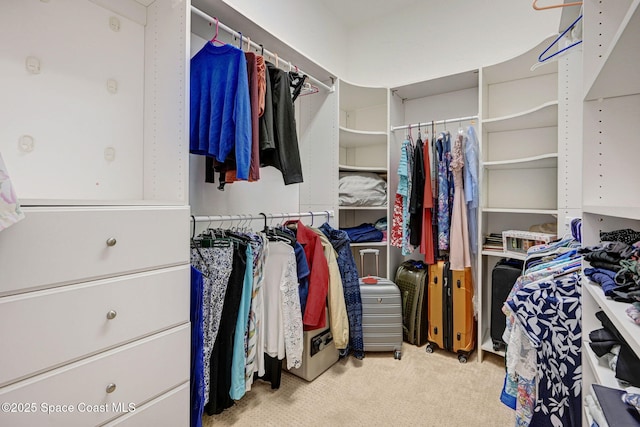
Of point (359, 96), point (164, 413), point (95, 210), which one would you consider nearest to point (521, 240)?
point (359, 96)

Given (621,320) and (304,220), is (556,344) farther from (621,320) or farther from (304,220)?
(304,220)

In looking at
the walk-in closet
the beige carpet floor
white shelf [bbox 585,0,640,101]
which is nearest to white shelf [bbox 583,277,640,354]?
the walk-in closet

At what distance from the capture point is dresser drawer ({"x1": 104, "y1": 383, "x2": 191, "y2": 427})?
3.57 feet

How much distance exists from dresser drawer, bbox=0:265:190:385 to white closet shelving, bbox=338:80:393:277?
1.87 metres

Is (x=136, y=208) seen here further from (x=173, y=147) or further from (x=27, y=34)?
(x=27, y=34)

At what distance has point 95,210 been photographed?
3.30 ft

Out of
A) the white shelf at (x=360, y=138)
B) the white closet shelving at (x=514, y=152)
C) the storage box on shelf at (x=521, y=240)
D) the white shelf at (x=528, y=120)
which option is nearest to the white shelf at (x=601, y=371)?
the storage box on shelf at (x=521, y=240)

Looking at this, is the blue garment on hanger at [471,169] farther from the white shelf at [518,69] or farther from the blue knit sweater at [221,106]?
the blue knit sweater at [221,106]

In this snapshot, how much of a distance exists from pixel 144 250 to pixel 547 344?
1.50 meters

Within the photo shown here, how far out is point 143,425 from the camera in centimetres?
113

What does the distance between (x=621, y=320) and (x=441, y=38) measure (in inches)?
113

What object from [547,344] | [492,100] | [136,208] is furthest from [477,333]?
[136,208]

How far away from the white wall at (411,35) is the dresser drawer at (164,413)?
219cm

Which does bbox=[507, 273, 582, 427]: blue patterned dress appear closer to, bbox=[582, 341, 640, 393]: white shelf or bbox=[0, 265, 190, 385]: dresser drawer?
bbox=[582, 341, 640, 393]: white shelf
